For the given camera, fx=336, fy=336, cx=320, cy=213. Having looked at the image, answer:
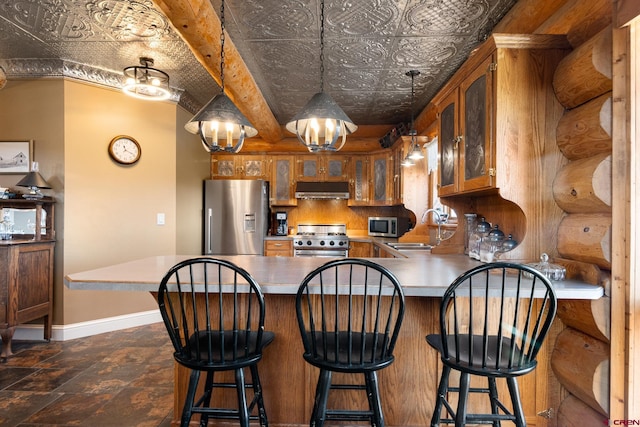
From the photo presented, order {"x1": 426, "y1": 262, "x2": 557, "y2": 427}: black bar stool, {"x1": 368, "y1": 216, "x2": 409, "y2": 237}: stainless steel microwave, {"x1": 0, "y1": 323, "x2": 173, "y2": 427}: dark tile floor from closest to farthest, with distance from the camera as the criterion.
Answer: {"x1": 426, "y1": 262, "x2": 557, "y2": 427}: black bar stool → {"x1": 0, "y1": 323, "x2": 173, "y2": 427}: dark tile floor → {"x1": 368, "y1": 216, "x2": 409, "y2": 237}: stainless steel microwave

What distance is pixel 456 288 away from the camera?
1404mm

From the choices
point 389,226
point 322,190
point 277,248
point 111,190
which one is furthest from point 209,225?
point 389,226

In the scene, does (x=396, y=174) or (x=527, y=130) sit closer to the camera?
(x=527, y=130)

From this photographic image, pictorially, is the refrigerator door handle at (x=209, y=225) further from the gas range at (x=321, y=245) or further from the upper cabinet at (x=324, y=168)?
the upper cabinet at (x=324, y=168)

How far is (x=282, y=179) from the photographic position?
532 centimetres

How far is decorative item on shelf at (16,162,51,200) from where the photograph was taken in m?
3.04

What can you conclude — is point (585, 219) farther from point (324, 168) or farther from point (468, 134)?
point (324, 168)

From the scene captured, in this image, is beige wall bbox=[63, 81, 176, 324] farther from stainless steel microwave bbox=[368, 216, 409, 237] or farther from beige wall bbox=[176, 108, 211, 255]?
stainless steel microwave bbox=[368, 216, 409, 237]

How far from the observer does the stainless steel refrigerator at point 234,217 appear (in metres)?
4.65

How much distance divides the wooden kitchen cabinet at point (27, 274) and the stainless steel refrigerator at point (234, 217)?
5.75ft

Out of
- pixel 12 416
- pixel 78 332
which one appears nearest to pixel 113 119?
pixel 78 332

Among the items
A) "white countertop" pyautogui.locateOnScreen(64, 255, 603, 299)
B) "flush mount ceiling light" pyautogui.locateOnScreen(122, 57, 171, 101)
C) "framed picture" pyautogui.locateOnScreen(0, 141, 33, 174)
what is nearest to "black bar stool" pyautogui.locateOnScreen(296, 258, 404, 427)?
"white countertop" pyautogui.locateOnScreen(64, 255, 603, 299)

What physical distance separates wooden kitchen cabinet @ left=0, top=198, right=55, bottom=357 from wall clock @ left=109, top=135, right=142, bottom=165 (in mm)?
734

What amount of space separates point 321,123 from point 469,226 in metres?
1.67
